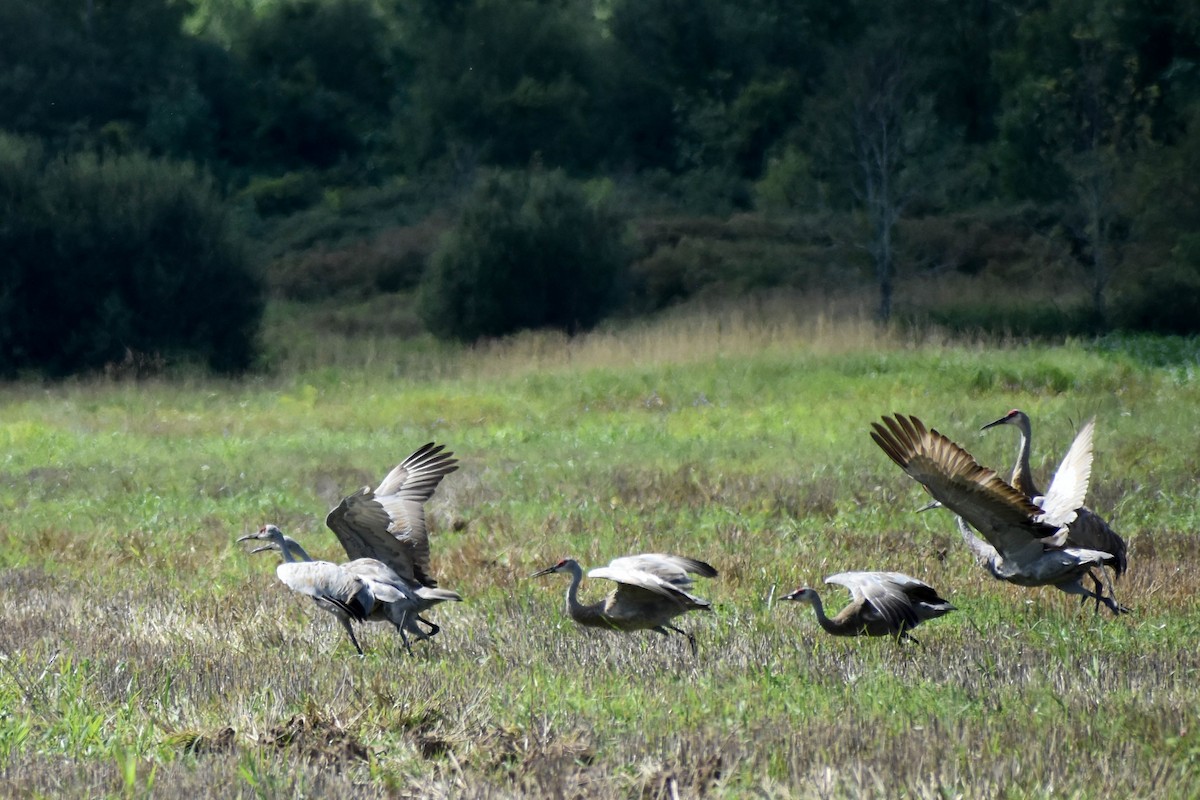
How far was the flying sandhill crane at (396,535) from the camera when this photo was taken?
23.3 feet

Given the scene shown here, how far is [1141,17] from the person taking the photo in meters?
41.6

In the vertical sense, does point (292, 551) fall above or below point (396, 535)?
below

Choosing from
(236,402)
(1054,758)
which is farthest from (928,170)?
(1054,758)

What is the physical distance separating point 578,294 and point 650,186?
865 inches

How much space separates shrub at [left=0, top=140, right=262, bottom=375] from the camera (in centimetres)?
3055

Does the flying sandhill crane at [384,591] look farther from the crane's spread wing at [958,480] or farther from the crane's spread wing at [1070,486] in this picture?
the crane's spread wing at [1070,486]

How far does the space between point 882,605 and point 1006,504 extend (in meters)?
0.79

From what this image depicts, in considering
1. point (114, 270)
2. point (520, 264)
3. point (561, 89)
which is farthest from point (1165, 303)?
point (561, 89)

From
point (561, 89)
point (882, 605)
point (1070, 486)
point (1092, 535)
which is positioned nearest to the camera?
point (882, 605)

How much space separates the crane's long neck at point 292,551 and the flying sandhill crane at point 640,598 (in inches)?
60.4

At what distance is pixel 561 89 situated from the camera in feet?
193

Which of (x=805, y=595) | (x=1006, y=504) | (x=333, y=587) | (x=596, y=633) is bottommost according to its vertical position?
(x=596, y=633)

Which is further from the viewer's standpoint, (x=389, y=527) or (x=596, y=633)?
(x=389, y=527)

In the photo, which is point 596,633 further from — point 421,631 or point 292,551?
point 292,551
